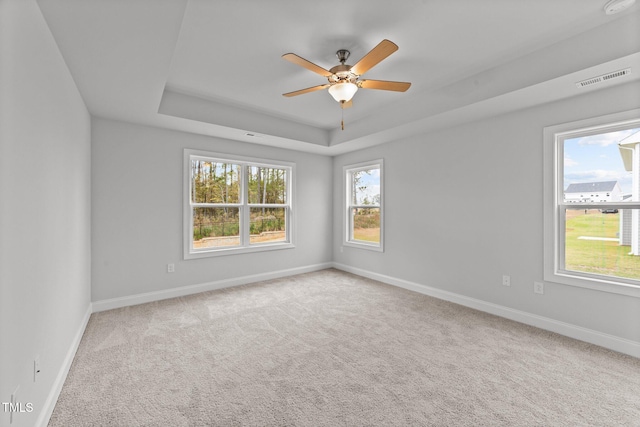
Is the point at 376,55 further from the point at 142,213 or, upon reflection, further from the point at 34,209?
the point at 142,213

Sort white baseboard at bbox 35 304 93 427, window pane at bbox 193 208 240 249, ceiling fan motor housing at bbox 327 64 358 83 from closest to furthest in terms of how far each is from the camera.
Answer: white baseboard at bbox 35 304 93 427 < ceiling fan motor housing at bbox 327 64 358 83 < window pane at bbox 193 208 240 249

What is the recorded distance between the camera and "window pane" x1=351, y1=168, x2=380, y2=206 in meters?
5.17

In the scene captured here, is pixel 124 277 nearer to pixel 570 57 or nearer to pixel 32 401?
pixel 32 401

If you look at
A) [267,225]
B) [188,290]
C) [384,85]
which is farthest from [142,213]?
[384,85]

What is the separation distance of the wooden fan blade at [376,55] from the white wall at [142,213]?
2814 millimetres

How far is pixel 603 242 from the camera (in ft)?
9.22

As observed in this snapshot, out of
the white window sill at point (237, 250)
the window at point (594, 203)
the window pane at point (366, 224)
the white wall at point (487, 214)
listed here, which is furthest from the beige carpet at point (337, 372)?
the window pane at point (366, 224)

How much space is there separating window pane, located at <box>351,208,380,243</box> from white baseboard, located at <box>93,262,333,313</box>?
44.1 inches

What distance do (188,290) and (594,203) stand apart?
4.95 meters

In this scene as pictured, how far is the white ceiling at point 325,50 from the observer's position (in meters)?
2.00

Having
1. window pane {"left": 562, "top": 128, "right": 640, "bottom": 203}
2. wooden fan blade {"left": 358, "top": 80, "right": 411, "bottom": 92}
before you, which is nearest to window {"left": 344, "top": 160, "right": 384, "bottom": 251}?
wooden fan blade {"left": 358, "top": 80, "right": 411, "bottom": 92}

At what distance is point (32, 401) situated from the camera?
61.0 inches

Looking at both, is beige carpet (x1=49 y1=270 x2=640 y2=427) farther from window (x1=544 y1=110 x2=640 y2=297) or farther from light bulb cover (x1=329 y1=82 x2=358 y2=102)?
light bulb cover (x1=329 y1=82 x2=358 y2=102)

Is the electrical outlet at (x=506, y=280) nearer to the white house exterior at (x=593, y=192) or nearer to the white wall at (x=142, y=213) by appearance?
the white house exterior at (x=593, y=192)
